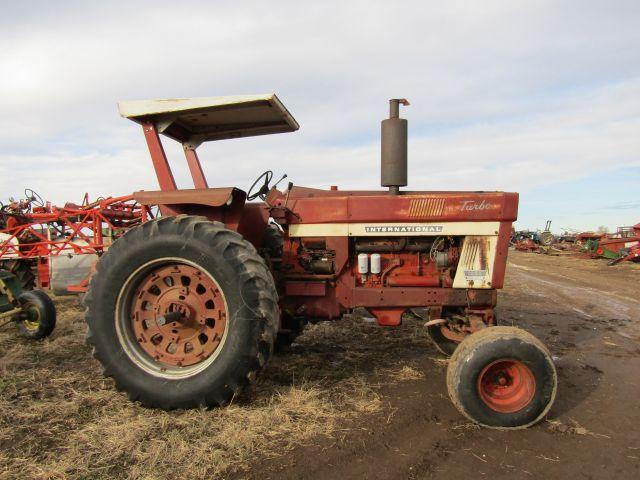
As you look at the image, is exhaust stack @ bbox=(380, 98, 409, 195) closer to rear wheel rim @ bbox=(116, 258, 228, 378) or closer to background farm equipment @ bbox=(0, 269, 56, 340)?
rear wheel rim @ bbox=(116, 258, 228, 378)

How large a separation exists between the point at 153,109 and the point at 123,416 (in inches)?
90.8

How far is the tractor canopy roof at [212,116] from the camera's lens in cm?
355

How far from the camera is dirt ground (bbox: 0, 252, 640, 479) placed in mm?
2621

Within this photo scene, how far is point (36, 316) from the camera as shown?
5.85m

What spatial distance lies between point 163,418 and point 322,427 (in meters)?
1.08

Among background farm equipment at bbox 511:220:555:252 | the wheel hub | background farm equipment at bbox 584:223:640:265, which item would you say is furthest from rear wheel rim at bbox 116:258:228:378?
background farm equipment at bbox 511:220:555:252

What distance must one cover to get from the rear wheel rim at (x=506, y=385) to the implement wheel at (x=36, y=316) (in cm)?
517

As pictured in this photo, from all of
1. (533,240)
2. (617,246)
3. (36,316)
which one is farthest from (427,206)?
(533,240)

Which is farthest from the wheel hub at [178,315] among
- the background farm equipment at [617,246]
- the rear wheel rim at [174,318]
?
the background farm equipment at [617,246]

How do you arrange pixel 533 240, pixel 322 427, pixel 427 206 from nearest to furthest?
pixel 322 427 < pixel 427 206 < pixel 533 240

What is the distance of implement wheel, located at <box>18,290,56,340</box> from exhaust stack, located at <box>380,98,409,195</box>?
454cm

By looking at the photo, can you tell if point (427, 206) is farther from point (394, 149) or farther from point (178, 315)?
point (178, 315)

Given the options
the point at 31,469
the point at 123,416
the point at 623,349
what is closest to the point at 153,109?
the point at 123,416

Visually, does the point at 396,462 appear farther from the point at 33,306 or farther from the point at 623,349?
the point at 33,306
